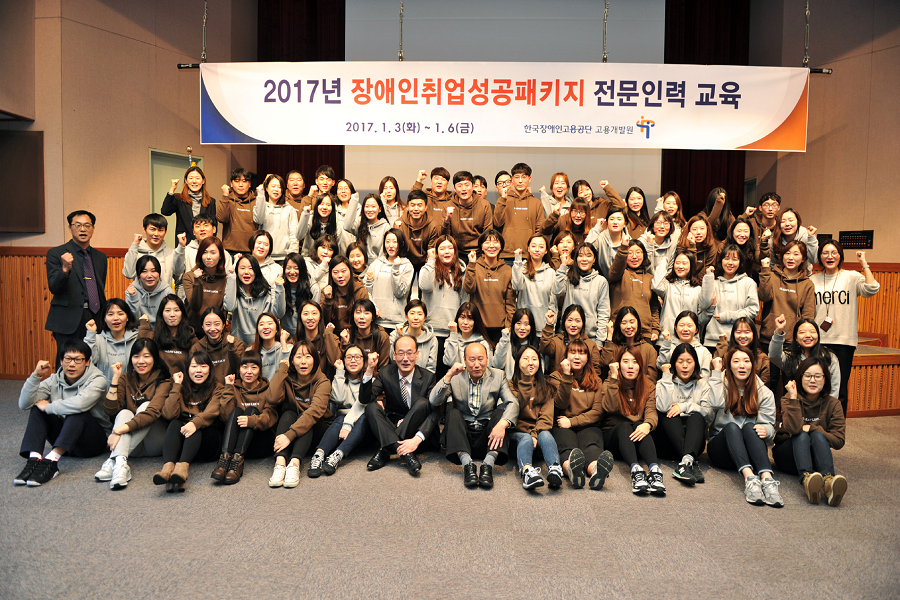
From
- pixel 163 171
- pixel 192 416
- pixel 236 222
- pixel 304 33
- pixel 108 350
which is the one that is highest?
pixel 304 33

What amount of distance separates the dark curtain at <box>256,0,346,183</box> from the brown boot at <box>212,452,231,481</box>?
5.73 metres

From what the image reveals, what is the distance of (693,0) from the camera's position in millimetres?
8336

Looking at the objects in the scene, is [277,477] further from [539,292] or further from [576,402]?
[539,292]

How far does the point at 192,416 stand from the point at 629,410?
2896mm

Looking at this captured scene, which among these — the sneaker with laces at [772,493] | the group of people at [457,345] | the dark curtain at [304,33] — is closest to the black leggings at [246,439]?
the group of people at [457,345]

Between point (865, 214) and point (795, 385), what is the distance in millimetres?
3824

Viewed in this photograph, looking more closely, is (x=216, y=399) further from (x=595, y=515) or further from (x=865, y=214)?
(x=865, y=214)

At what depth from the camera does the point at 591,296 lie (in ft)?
15.7

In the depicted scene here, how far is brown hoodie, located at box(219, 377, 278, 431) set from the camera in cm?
400

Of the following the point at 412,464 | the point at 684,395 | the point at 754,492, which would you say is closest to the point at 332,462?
the point at 412,464

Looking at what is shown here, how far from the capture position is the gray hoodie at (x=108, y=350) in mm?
4348

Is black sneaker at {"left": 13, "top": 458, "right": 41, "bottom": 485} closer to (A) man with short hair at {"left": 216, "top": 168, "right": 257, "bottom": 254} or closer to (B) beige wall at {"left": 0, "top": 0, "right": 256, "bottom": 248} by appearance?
(A) man with short hair at {"left": 216, "top": 168, "right": 257, "bottom": 254}

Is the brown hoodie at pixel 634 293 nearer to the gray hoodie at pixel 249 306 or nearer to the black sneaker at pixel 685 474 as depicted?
the black sneaker at pixel 685 474

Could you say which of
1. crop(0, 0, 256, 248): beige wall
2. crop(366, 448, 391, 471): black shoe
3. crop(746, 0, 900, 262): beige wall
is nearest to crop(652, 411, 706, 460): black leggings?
crop(366, 448, 391, 471): black shoe
